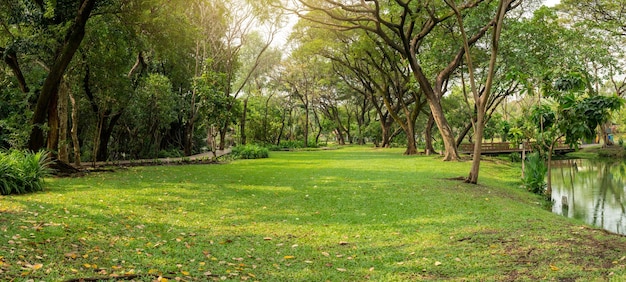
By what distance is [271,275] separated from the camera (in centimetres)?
452

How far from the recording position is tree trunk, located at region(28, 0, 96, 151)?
1145cm

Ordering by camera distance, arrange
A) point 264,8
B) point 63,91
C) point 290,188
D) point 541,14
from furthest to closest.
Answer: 1. point 541,14
2. point 264,8
3. point 63,91
4. point 290,188

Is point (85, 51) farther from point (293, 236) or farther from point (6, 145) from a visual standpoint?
point (293, 236)

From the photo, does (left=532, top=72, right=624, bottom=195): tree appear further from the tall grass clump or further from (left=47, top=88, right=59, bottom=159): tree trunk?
(left=47, top=88, right=59, bottom=159): tree trunk

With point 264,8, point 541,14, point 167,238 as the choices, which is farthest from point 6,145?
point 541,14

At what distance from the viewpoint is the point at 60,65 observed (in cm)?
1146

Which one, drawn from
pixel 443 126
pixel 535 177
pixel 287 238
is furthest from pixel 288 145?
pixel 287 238

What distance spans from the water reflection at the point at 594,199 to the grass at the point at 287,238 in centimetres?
230

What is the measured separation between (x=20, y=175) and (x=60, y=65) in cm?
443

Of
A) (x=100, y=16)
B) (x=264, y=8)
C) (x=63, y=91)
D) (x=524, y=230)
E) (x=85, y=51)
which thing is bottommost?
(x=524, y=230)

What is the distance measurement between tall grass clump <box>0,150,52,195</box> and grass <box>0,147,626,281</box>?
392 mm

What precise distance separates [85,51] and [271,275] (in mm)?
11841

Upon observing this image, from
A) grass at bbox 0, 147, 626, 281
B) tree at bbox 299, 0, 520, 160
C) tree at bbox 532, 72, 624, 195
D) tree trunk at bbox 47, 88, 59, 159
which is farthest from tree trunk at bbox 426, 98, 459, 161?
tree trunk at bbox 47, 88, 59, 159

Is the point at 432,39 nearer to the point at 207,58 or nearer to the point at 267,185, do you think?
the point at 207,58
